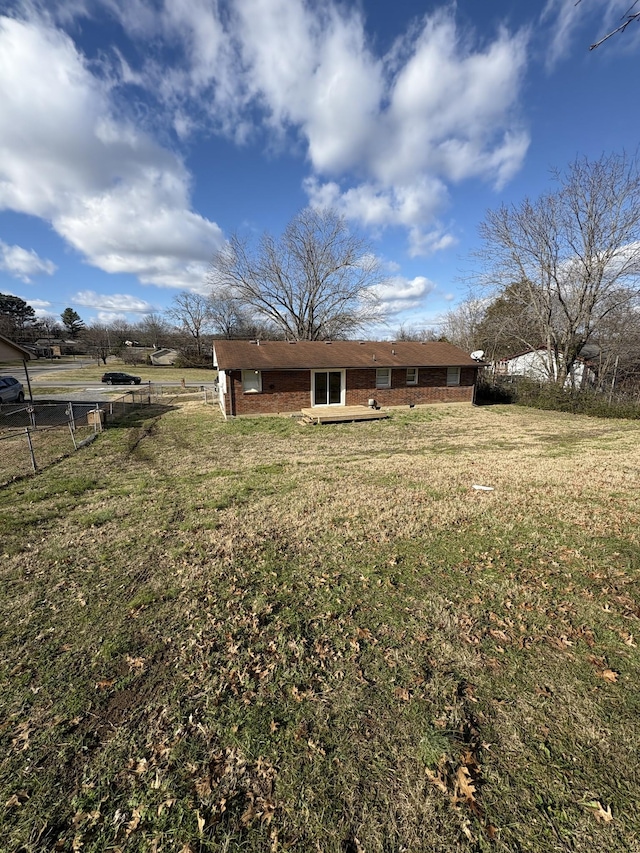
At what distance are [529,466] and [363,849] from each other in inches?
344

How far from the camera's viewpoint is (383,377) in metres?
19.3

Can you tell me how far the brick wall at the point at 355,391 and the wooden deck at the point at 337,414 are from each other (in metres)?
1.06

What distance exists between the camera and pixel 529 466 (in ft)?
29.7

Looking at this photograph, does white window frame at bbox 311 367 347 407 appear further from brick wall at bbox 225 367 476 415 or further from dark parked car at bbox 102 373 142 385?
dark parked car at bbox 102 373 142 385

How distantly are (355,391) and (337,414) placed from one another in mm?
3245

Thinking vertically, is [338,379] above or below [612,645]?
above

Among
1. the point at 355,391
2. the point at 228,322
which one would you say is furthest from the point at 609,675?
the point at 228,322

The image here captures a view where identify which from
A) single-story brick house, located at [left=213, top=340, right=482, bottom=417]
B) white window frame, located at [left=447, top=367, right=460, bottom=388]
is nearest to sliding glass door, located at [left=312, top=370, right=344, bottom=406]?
single-story brick house, located at [left=213, top=340, right=482, bottom=417]

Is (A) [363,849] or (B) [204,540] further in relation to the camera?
(B) [204,540]

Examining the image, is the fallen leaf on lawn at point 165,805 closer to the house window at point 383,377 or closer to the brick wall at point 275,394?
the brick wall at point 275,394

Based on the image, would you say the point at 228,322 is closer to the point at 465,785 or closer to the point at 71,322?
the point at 71,322

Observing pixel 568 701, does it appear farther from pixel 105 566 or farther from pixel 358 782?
pixel 105 566

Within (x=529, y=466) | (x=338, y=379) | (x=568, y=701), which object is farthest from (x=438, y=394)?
(x=568, y=701)

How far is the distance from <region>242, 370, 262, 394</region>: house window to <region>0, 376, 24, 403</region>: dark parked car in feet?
45.4
